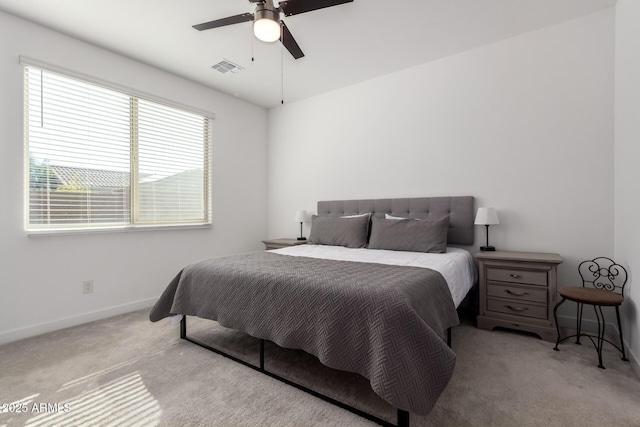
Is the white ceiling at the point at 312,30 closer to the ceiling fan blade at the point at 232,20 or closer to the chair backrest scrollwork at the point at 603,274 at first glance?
the ceiling fan blade at the point at 232,20

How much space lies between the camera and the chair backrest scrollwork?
239 centimetres

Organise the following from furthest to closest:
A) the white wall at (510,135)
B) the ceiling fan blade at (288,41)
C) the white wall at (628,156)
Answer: the white wall at (510,135) → the ceiling fan blade at (288,41) → the white wall at (628,156)

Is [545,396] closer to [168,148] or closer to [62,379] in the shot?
[62,379]

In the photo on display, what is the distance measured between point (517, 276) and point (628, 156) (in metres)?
1.18

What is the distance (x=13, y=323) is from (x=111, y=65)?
2584mm

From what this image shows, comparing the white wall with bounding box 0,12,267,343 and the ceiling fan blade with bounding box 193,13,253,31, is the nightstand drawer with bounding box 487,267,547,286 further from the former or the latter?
the white wall with bounding box 0,12,267,343

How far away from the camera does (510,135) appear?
2.90m

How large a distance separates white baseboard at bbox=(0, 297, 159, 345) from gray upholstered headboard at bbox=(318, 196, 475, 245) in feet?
8.85

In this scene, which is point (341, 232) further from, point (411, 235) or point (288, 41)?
point (288, 41)

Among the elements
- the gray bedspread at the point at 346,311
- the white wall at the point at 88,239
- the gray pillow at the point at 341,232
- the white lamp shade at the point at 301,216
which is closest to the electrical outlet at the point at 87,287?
the white wall at the point at 88,239

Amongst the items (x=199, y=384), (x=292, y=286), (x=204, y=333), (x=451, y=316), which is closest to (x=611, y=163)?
(x=451, y=316)

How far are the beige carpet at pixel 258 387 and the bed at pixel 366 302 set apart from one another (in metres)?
0.20

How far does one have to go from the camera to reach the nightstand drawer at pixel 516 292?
95.1 inches

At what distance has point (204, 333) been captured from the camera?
2564mm
